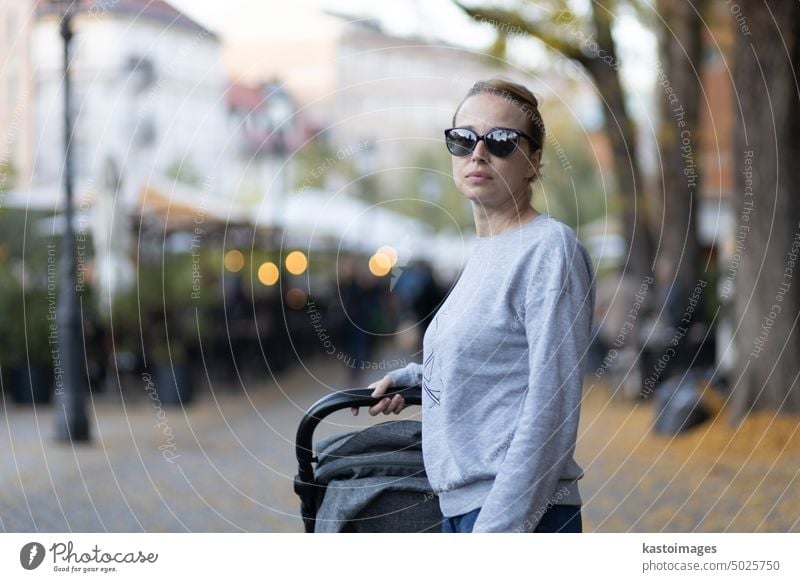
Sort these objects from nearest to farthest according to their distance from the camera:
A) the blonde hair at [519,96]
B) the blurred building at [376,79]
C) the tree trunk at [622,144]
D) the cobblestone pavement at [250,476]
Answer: the blonde hair at [519,96], the blurred building at [376,79], the cobblestone pavement at [250,476], the tree trunk at [622,144]

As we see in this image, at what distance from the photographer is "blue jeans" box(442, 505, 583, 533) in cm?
271

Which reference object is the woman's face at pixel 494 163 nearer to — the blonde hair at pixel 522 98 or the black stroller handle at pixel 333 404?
the blonde hair at pixel 522 98

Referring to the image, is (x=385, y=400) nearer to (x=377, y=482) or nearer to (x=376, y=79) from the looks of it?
(x=377, y=482)

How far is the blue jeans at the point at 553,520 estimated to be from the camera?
2707 millimetres

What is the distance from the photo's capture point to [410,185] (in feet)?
140

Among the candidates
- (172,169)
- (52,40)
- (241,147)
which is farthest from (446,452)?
(241,147)

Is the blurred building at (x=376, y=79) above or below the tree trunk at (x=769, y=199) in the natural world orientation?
above

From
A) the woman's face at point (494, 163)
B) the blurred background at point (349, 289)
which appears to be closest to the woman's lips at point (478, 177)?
the woman's face at point (494, 163)

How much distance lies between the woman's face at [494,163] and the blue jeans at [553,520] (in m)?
0.69

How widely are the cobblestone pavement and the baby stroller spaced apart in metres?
2.56

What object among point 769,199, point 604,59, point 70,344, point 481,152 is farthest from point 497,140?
point 604,59

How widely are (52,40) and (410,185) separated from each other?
102 feet

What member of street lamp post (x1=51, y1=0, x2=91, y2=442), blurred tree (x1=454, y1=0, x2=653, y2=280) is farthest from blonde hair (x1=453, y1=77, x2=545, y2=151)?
street lamp post (x1=51, y1=0, x2=91, y2=442)

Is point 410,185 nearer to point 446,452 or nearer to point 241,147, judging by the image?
point 241,147
